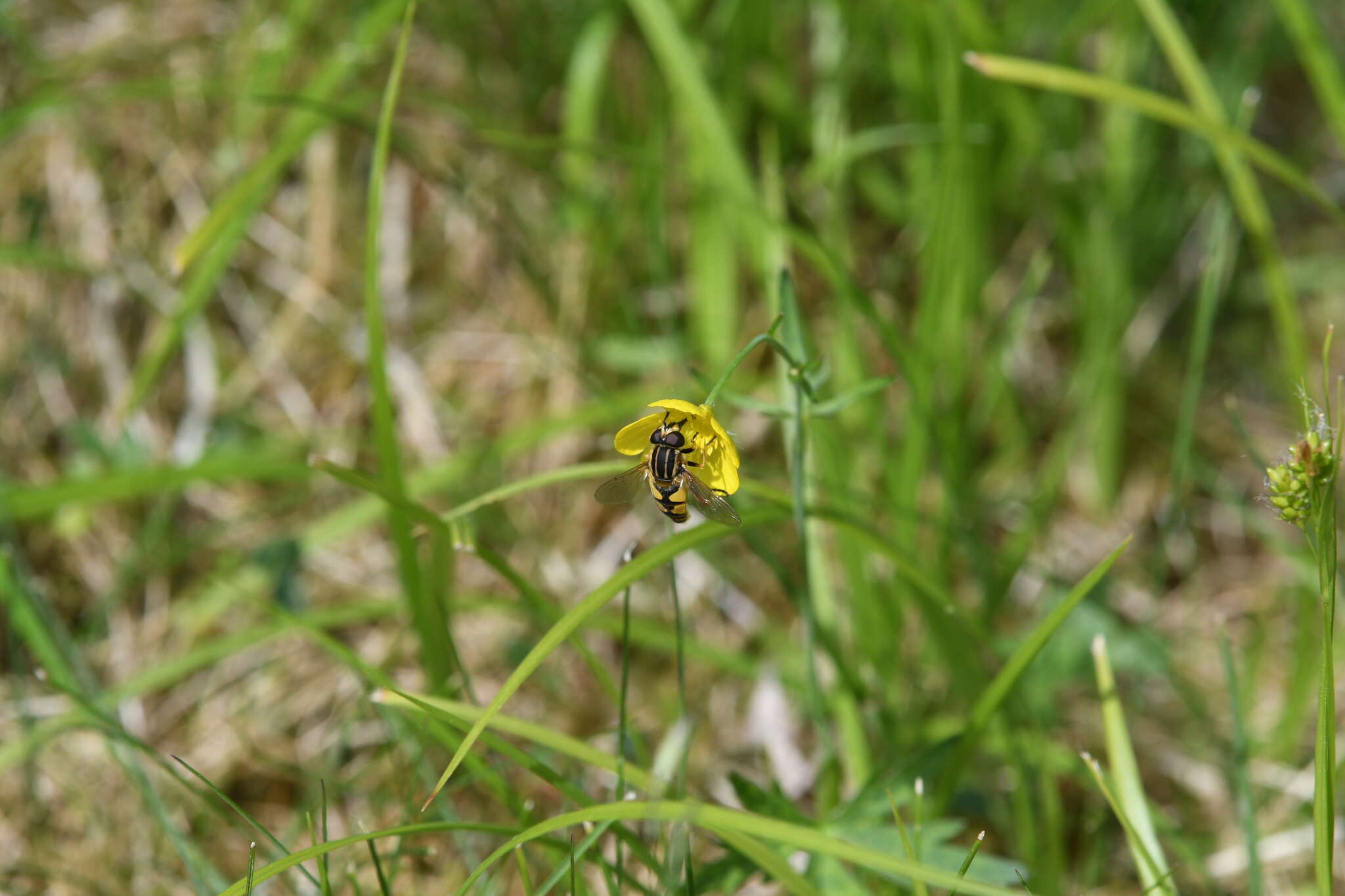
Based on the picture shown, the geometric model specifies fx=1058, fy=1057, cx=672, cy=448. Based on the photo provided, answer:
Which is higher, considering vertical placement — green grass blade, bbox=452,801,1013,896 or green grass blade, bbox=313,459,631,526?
green grass blade, bbox=313,459,631,526

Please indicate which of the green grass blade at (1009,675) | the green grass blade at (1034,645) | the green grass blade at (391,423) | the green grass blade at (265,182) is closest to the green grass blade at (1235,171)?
the green grass blade at (1009,675)

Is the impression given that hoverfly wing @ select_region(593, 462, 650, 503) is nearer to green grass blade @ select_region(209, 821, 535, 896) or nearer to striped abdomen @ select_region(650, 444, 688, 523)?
striped abdomen @ select_region(650, 444, 688, 523)

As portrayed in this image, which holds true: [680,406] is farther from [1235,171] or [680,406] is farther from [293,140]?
[1235,171]

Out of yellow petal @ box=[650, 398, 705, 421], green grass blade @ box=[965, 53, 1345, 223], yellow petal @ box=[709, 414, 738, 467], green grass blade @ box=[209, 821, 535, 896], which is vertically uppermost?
green grass blade @ box=[965, 53, 1345, 223]

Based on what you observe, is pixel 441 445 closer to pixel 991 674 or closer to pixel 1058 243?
pixel 991 674

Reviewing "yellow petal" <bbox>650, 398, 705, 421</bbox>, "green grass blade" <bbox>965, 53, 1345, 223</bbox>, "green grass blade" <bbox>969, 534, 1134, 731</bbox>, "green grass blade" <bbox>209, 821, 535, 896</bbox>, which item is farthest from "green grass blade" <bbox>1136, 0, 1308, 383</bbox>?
"green grass blade" <bbox>209, 821, 535, 896</bbox>

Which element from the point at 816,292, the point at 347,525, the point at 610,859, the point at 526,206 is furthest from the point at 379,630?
the point at 816,292

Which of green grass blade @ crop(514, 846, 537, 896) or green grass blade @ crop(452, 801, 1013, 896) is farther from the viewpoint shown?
green grass blade @ crop(514, 846, 537, 896)

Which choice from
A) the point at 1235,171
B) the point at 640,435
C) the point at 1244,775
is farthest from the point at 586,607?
the point at 1235,171
